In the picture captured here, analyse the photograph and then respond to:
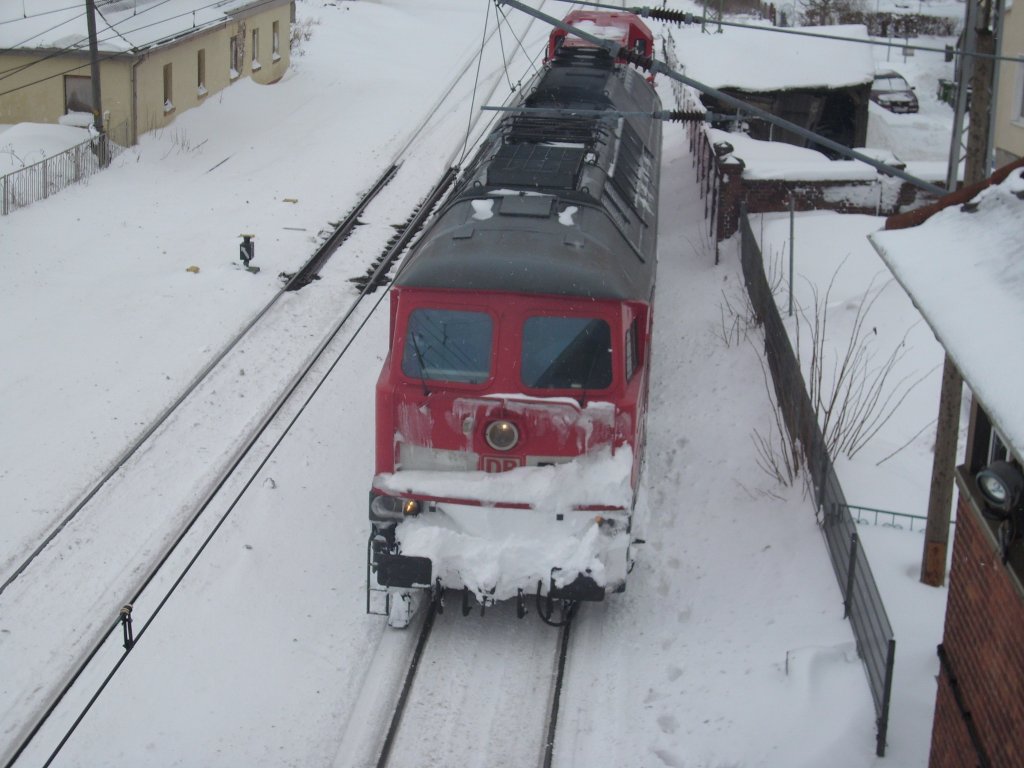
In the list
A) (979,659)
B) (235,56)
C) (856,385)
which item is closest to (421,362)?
(979,659)

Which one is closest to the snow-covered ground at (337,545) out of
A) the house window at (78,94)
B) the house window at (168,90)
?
the house window at (78,94)

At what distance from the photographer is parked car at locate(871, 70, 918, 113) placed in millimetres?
33312

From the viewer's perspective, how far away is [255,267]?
18016mm

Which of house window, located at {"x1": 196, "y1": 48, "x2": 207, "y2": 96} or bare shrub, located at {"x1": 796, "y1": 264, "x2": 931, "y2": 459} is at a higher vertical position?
house window, located at {"x1": 196, "y1": 48, "x2": 207, "y2": 96}

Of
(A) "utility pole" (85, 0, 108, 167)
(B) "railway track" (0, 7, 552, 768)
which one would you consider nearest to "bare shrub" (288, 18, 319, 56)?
(A) "utility pole" (85, 0, 108, 167)

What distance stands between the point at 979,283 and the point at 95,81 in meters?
20.5

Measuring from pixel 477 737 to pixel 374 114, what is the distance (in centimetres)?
2193

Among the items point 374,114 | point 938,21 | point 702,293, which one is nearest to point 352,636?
point 702,293

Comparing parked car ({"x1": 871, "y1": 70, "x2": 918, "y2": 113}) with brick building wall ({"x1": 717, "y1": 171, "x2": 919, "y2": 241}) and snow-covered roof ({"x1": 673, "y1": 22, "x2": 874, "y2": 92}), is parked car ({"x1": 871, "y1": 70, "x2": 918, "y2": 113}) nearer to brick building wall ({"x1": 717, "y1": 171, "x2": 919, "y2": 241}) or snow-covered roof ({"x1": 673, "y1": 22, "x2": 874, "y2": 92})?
snow-covered roof ({"x1": 673, "y1": 22, "x2": 874, "y2": 92})

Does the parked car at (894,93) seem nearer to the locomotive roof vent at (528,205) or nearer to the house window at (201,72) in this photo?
the house window at (201,72)

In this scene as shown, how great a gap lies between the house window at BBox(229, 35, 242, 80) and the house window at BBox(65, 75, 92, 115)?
17.5 ft

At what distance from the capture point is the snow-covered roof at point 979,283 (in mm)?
5352

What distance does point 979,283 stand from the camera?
630cm

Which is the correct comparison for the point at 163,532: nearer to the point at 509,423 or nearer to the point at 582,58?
the point at 509,423
